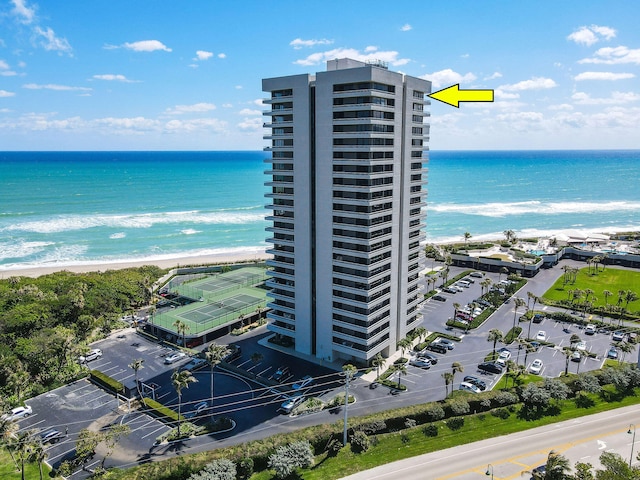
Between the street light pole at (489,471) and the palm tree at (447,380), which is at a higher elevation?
the palm tree at (447,380)

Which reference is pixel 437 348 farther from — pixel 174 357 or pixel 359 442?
pixel 174 357

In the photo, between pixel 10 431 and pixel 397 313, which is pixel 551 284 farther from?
pixel 10 431

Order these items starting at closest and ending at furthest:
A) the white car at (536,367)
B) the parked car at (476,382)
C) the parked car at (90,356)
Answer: the parked car at (476,382) → the white car at (536,367) → the parked car at (90,356)

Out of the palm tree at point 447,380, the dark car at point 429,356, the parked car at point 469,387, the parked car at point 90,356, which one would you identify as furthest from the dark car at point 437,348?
the parked car at point 90,356

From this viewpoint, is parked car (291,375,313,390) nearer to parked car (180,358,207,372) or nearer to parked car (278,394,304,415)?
parked car (278,394,304,415)

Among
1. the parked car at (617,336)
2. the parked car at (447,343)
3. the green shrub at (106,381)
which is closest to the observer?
the green shrub at (106,381)

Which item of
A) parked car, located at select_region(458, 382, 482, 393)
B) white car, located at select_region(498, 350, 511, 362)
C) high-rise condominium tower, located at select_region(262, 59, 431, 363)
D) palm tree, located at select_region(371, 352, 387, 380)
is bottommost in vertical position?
parked car, located at select_region(458, 382, 482, 393)

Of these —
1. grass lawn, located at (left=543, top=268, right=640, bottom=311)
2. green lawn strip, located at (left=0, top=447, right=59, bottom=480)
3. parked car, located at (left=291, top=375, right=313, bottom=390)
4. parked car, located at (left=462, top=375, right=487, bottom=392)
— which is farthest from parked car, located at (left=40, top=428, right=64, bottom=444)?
grass lawn, located at (left=543, top=268, right=640, bottom=311)

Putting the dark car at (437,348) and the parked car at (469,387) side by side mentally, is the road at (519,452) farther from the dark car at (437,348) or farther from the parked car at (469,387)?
the dark car at (437,348)
